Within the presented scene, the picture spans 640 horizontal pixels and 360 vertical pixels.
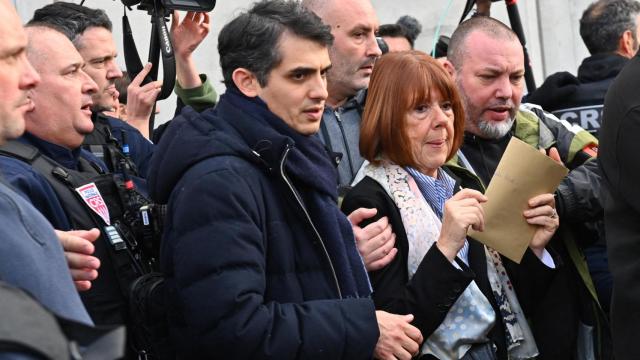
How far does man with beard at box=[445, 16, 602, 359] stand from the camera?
3633 millimetres

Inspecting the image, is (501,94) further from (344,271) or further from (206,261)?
(206,261)

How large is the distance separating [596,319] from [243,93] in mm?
1478

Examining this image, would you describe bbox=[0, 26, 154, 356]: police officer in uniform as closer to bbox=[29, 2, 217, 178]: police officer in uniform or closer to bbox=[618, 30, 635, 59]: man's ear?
bbox=[29, 2, 217, 178]: police officer in uniform

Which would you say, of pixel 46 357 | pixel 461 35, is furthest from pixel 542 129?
pixel 46 357

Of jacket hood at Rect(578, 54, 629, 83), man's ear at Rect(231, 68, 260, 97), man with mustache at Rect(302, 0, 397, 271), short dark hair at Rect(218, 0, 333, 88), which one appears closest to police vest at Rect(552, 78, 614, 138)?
jacket hood at Rect(578, 54, 629, 83)

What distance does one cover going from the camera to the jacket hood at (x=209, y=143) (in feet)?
9.13

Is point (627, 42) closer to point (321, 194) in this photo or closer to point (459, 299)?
point (459, 299)

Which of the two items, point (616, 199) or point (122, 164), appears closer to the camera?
point (616, 199)

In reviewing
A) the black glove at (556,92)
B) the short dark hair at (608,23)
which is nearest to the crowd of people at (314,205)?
the black glove at (556,92)

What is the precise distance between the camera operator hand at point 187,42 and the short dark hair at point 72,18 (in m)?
0.44

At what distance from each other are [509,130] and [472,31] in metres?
0.40

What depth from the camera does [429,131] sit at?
3361mm

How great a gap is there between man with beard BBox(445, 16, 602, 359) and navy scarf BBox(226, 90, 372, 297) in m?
0.91

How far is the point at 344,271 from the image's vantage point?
9.23 feet
